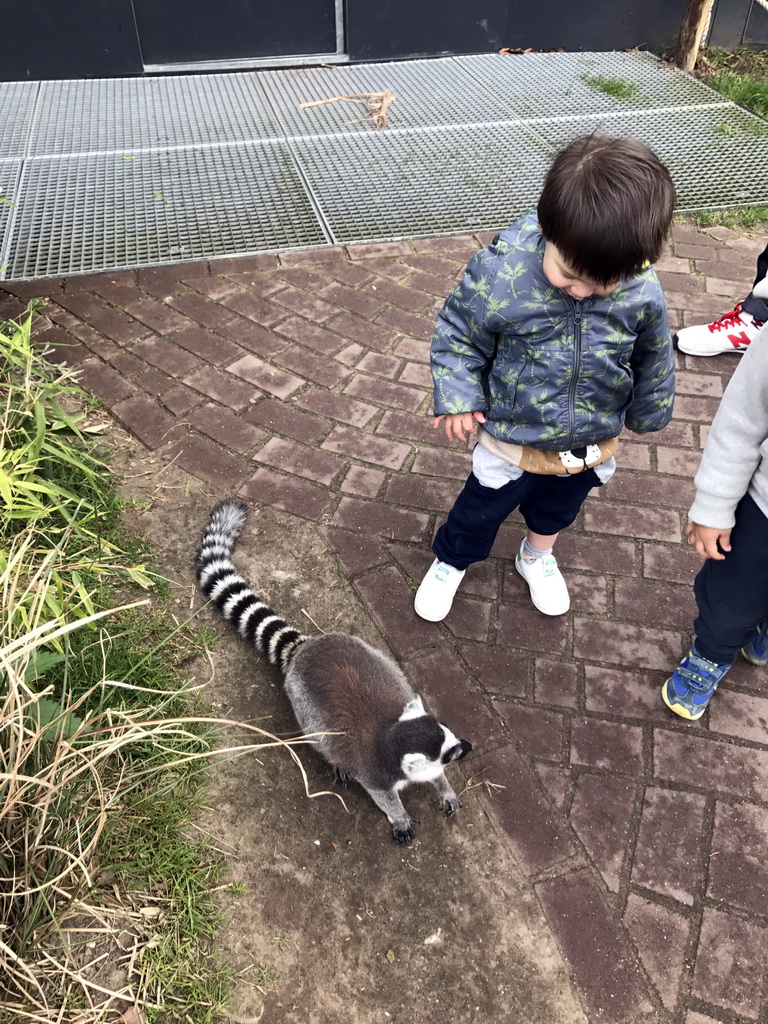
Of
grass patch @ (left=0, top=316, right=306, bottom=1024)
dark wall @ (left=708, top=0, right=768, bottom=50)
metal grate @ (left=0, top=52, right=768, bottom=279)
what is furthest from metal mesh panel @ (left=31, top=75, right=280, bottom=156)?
dark wall @ (left=708, top=0, right=768, bottom=50)

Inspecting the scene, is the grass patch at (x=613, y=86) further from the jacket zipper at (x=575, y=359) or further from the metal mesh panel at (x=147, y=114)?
the jacket zipper at (x=575, y=359)

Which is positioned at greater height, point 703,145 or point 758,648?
point 703,145

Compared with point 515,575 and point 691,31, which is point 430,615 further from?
point 691,31

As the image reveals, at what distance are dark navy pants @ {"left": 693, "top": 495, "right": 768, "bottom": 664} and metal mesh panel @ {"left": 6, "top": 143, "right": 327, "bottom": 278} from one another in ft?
12.0

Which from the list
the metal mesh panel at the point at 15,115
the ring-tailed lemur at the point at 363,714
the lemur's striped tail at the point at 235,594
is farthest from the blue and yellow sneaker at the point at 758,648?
the metal mesh panel at the point at 15,115

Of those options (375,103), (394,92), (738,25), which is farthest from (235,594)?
(738,25)

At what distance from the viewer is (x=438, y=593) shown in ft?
10.5

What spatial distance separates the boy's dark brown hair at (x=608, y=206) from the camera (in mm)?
2000

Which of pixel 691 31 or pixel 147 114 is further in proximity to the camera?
pixel 691 31

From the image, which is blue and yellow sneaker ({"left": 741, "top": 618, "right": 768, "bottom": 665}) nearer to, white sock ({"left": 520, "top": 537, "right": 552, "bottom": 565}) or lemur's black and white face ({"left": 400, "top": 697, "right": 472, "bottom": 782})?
white sock ({"left": 520, "top": 537, "right": 552, "bottom": 565})

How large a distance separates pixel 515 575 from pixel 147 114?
216 inches

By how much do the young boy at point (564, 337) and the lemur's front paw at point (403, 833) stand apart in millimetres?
1115

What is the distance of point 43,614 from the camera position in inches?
109

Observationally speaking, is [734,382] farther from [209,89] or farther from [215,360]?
[209,89]
